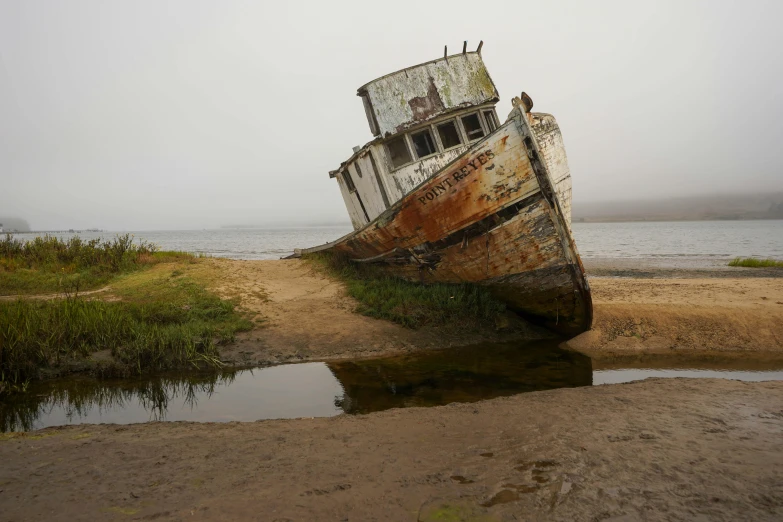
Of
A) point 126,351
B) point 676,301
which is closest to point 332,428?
point 126,351

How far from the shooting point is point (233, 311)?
297 inches

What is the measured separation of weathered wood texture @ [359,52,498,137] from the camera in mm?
8594

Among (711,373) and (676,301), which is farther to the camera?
(676,301)

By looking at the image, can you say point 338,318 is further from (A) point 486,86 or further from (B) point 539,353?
(A) point 486,86

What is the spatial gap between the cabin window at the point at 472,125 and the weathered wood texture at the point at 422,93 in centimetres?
31

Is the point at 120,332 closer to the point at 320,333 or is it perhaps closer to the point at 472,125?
the point at 320,333

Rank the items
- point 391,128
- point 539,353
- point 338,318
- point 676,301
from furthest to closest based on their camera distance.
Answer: point 391,128 < point 676,301 < point 338,318 < point 539,353

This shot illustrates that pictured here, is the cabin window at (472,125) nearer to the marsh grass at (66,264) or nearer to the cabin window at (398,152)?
the cabin window at (398,152)

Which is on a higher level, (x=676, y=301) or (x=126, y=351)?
(x=126, y=351)

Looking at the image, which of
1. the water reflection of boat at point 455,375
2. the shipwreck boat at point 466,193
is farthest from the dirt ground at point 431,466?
the shipwreck boat at point 466,193

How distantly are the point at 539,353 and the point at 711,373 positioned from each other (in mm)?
Result: 2000

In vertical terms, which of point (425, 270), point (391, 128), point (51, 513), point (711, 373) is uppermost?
point (391, 128)

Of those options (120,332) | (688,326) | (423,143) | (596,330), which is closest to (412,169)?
(423,143)

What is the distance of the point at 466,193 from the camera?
675 cm
